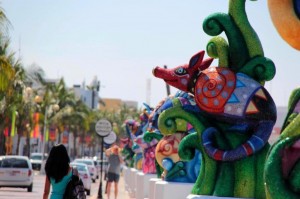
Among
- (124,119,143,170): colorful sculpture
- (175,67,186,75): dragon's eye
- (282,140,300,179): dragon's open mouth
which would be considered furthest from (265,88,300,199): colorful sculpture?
(124,119,143,170): colorful sculpture

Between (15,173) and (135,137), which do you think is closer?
(135,137)

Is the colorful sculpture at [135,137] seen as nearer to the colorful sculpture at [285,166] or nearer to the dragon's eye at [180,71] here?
the dragon's eye at [180,71]

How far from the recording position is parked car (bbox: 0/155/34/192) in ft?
99.1

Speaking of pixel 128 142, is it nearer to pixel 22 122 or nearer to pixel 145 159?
pixel 145 159

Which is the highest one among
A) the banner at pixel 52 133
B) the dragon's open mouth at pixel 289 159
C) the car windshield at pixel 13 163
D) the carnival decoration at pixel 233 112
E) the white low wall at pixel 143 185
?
the banner at pixel 52 133

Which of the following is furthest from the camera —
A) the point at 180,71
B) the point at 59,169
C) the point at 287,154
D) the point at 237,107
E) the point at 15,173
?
the point at 15,173

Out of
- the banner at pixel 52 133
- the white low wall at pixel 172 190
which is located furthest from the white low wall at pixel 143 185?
the banner at pixel 52 133

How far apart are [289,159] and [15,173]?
24.0m

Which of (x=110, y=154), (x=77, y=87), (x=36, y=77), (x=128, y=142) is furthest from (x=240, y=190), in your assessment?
(x=77, y=87)

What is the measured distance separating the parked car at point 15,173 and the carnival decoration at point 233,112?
63.0 ft

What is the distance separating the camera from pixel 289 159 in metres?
7.45

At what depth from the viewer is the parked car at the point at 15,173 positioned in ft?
99.1

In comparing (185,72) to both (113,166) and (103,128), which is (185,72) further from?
(103,128)

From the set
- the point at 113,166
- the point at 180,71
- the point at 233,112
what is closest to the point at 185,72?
the point at 180,71
